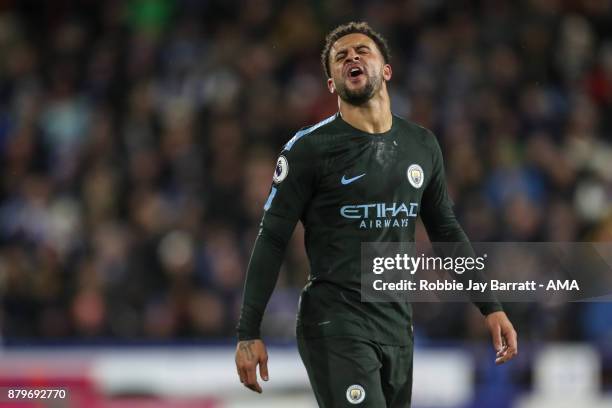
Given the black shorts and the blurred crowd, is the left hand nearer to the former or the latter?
the black shorts

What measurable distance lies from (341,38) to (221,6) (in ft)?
24.8

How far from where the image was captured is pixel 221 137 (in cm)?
1009

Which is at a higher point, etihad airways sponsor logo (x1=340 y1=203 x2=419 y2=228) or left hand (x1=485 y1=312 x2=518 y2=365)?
etihad airways sponsor logo (x1=340 y1=203 x2=419 y2=228)

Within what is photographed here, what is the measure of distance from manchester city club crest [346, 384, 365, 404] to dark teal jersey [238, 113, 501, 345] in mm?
218

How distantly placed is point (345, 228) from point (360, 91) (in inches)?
22.3

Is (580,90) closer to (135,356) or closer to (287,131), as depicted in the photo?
(287,131)

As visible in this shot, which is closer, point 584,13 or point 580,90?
point 580,90

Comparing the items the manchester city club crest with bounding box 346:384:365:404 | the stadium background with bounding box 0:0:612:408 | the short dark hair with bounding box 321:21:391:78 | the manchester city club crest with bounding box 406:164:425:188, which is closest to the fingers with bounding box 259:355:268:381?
the manchester city club crest with bounding box 346:384:365:404

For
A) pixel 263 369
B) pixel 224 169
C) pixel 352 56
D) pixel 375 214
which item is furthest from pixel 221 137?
pixel 263 369

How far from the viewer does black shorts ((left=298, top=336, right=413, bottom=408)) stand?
4.30 meters

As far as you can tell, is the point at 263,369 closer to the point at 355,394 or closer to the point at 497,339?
the point at 355,394

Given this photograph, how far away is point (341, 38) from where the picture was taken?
4.64 metres

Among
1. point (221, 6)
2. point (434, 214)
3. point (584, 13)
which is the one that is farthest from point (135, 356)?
point (584, 13)

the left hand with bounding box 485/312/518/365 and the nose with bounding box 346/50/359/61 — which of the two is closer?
the nose with bounding box 346/50/359/61
